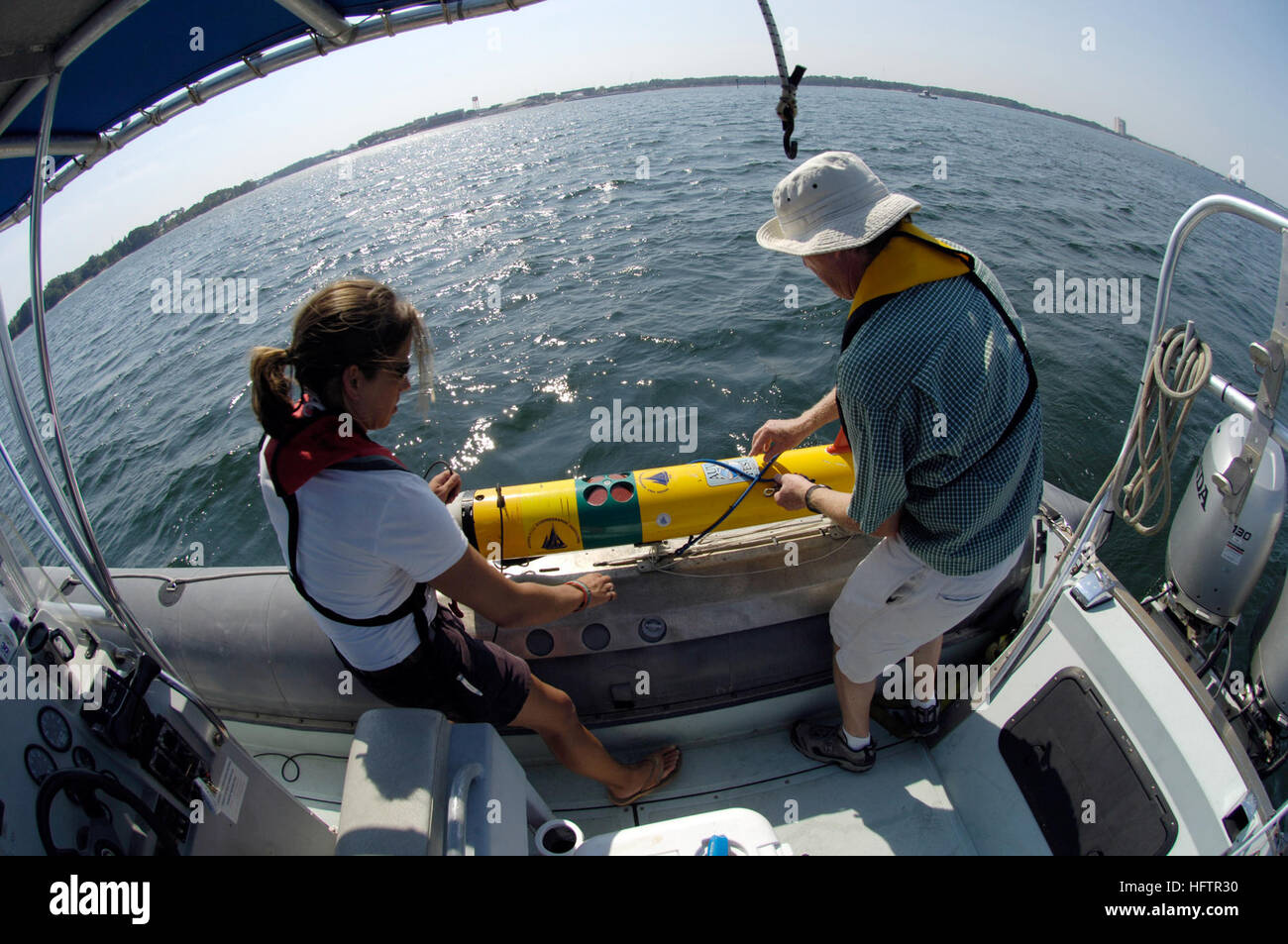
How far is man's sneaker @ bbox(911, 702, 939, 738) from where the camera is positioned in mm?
2699

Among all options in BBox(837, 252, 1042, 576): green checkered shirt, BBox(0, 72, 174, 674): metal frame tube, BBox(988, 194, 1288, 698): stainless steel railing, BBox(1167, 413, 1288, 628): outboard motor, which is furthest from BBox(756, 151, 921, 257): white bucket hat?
BBox(1167, 413, 1288, 628): outboard motor

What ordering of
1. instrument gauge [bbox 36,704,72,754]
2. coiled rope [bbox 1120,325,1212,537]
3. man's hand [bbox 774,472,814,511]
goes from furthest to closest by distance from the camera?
man's hand [bbox 774,472,814,511] < coiled rope [bbox 1120,325,1212,537] < instrument gauge [bbox 36,704,72,754]

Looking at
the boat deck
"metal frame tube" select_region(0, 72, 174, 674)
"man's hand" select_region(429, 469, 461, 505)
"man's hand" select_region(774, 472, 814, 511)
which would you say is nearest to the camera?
"metal frame tube" select_region(0, 72, 174, 674)

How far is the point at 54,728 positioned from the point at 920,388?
6.35ft

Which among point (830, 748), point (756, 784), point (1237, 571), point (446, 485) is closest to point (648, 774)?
point (756, 784)

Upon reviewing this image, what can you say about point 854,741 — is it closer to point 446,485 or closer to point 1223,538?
point 446,485

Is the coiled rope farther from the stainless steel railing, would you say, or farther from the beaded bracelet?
the beaded bracelet

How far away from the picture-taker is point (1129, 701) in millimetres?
2258

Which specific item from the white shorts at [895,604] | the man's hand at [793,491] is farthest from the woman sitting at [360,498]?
the white shorts at [895,604]

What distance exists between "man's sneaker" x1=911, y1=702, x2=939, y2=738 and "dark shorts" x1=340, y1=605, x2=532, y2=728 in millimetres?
1710

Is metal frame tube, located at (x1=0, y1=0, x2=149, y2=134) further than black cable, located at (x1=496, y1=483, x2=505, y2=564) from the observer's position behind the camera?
No

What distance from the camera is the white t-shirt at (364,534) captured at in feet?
4.89

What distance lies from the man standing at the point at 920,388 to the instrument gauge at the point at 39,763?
1812 mm

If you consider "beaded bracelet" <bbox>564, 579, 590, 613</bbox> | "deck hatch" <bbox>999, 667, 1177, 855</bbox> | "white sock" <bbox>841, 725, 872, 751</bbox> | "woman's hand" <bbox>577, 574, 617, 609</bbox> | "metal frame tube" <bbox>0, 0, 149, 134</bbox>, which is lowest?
"white sock" <bbox>841, 725, 872, 751</bbox>
